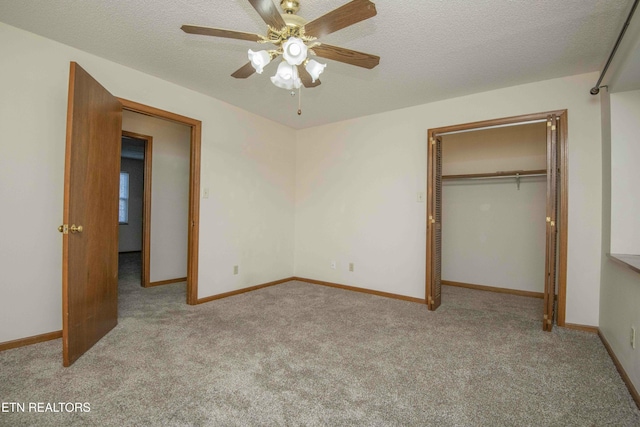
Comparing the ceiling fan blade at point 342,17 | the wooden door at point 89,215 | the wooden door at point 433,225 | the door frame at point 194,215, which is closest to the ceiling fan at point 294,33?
the ceiling fan blade at point 342,17

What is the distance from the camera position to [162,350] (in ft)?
7.30

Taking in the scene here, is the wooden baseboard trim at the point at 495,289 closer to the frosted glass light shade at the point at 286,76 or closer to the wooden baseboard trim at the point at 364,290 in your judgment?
the wooden baseboard trim at the point at 364,290

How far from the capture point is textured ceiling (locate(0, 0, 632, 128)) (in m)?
1.91

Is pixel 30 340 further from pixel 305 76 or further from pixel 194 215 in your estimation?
pixel 305 76

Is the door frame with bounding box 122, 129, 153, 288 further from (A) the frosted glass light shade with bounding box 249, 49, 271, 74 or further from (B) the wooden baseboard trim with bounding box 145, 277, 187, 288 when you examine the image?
(A) the frosted glass light shade with bounding box 249, 49, 271, 74

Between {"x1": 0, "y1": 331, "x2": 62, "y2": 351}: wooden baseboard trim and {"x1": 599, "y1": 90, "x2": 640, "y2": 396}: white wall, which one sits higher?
{"x1": 599, "y1": 90, "x2": 640, "y2": 396}: white wall

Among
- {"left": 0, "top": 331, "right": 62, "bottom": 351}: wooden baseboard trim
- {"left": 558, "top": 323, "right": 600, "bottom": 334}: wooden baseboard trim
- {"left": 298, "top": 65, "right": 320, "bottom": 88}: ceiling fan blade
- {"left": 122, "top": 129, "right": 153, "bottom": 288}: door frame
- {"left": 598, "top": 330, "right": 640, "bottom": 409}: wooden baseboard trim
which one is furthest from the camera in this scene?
{"left": 122, "top": 129, "right": 153, "bottom": 288}: door frame

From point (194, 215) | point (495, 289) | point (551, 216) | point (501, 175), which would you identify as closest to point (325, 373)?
point (194, 215)

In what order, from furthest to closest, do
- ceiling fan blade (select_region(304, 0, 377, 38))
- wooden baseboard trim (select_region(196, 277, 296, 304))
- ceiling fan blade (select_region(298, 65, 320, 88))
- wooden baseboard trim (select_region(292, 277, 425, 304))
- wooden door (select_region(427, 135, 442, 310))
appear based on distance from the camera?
wooden baseboard trim (select_region(292, 277, 425, 304)), wooden baseboard trim (select_region(196, 277, 296, 304)), wooden door (select_region(427, 135, 442, 310)), ceiling fan blade (select_region(298, 65, 320, 88)), ceiling fan blade (select_region(304, 0, 377, 38))

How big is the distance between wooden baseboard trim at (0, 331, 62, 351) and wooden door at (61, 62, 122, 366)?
363 mm

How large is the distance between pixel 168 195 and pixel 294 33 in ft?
11.9

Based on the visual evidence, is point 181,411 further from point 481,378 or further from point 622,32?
point 622,32

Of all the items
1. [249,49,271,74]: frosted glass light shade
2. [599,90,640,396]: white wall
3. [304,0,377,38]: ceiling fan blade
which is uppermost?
[304,0,377,38]: ceiling fan blade

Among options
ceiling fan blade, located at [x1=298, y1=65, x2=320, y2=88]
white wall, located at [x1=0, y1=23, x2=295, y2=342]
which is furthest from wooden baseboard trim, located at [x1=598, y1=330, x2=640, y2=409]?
white wall, located at [x1=0, y1=23, x2=295, y2=342]
